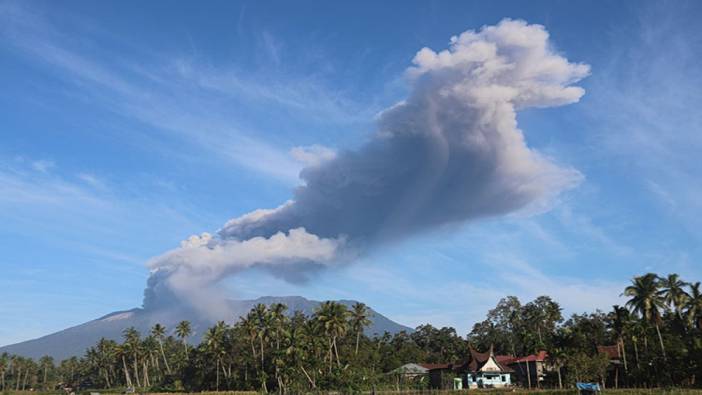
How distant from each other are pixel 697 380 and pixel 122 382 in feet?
419

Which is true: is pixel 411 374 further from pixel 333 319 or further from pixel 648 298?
pixel 648 298

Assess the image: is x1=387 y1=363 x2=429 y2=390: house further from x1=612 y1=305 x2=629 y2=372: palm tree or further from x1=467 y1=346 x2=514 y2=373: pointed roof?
x1=612 y1=305 x2=629 y2=372: palm tree

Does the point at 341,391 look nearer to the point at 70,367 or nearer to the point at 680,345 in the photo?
the point at 680,345

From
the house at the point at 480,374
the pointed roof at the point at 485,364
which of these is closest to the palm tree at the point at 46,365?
the house at the point at 480,374

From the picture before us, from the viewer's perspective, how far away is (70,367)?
16475 centimetres

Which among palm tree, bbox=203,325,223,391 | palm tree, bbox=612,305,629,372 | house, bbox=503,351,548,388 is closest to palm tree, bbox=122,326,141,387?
palm tree, bbox=203,325,223,391

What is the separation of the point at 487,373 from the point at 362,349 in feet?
83.5

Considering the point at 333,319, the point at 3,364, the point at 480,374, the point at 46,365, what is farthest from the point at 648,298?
the point at 46,365

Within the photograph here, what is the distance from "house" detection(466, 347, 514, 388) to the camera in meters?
88.4

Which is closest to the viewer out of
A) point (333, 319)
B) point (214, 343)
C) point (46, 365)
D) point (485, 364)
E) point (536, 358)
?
point (485, 364)

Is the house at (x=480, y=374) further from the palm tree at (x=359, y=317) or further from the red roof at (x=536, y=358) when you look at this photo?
the palm tree at (x=359, y=317)

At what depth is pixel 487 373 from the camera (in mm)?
88750

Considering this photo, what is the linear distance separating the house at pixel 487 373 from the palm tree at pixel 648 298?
2545 cm

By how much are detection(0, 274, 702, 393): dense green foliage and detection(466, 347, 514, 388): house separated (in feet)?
20.3
